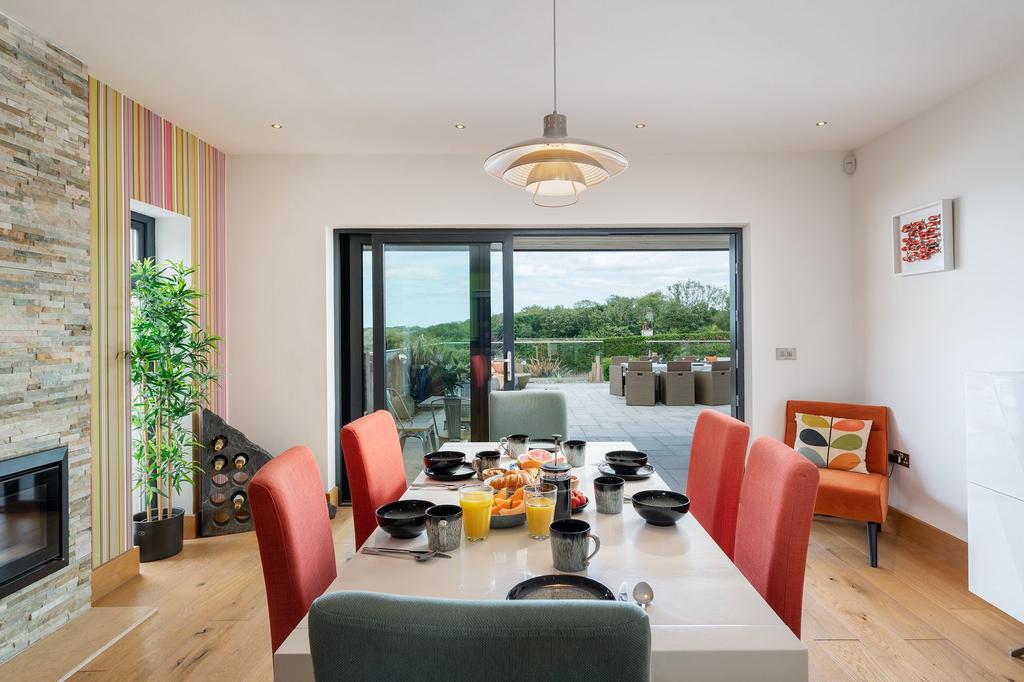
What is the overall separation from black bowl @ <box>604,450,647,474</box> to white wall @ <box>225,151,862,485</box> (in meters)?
2.10

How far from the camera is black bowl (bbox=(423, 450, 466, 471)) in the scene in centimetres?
221

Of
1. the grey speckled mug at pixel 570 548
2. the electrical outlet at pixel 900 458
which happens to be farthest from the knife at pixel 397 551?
the electrical outlet at pixel 900 458

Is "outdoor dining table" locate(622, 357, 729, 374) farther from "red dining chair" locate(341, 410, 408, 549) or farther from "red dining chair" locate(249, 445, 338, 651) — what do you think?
"red dining chair" locate(249, 445, 338, 651)

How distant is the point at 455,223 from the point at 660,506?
2.82m

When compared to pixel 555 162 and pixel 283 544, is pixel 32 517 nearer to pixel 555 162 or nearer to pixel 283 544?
pixel 283 544

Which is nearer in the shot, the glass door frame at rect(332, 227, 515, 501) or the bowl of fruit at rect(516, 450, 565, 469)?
the bowl of fruit at rect(516, 450, 565, 469)

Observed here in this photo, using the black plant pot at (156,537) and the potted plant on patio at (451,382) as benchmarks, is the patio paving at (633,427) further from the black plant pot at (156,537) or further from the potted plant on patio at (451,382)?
the black plant pot at (156,537)

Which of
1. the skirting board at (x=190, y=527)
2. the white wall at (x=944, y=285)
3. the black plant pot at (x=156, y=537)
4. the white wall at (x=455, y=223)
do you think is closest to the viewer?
the white wall at (x=944, y=285)

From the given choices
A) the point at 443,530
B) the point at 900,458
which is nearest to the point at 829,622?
the point at 900,458

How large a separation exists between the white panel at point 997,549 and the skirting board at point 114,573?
396 centimetres

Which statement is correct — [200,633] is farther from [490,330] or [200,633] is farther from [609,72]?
[609,72]

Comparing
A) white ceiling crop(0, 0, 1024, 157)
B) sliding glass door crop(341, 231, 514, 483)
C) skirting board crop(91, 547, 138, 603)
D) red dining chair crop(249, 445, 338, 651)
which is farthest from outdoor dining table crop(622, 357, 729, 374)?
red dining chair crop(249, 445, 338, 651)

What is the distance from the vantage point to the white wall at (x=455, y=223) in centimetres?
401

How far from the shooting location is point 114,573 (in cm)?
289
